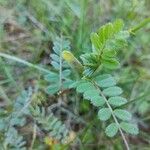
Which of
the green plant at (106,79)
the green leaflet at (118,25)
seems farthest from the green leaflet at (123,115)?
the green leaflet at (118,25)

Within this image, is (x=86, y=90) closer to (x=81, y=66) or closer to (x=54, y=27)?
(x=81, y=66)

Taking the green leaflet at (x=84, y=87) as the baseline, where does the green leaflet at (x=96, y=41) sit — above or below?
above

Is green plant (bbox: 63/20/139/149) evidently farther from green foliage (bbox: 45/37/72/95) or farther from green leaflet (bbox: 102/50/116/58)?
green foliage (bbox: 45/37/72/95)

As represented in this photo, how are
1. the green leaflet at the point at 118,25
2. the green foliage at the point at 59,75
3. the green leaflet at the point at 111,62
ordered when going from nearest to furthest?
the green leaflet at the point at 118,25, the green leaflet at the point at 111,62, the green foliage at the point at 59,75

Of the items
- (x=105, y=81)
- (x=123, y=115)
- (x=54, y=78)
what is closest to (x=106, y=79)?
(x=105, y=81)

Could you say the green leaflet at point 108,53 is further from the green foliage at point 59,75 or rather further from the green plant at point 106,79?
the green foliage at point 59,75

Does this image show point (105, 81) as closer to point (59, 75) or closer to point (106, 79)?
point (106, 79)

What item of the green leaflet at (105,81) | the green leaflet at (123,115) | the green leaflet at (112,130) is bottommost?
the green leaflet at (112,130)

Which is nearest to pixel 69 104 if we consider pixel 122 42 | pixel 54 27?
pixel 54 27
